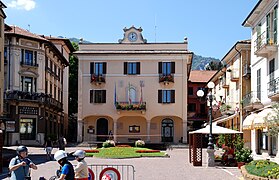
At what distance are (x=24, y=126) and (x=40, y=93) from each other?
4.02m

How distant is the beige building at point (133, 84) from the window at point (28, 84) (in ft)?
20.5

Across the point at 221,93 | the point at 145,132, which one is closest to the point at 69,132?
the point at 145,132

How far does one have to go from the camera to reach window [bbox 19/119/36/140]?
5059 cm

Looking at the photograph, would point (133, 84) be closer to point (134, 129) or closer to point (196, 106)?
point (134, 129)

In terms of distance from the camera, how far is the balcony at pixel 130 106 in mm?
55594

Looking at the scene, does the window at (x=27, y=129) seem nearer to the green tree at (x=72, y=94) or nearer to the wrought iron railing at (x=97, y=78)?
the wrought iron railing at (x=97, y=78)

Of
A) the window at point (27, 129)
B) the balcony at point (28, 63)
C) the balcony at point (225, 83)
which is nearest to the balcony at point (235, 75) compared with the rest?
the balcony at point (225, 83)

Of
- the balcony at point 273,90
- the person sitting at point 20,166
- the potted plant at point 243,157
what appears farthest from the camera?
the balcony at point 273,90

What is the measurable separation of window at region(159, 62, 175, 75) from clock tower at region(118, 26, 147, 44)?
4.18m

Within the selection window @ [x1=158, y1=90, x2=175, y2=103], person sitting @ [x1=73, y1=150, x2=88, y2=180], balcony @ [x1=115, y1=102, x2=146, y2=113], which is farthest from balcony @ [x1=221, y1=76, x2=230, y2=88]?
person sitting @ [x1=73, y1=150, x2=88, y2=180]

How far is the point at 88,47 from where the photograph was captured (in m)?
57.9

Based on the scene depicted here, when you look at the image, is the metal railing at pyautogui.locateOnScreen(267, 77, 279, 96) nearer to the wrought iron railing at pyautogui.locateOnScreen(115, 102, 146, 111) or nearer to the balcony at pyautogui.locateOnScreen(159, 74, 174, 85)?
the balcony at pyautogui.locateOnScreen(159, 74, 174, 85)

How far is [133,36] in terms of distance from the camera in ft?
192

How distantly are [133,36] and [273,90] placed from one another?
29739 mm
